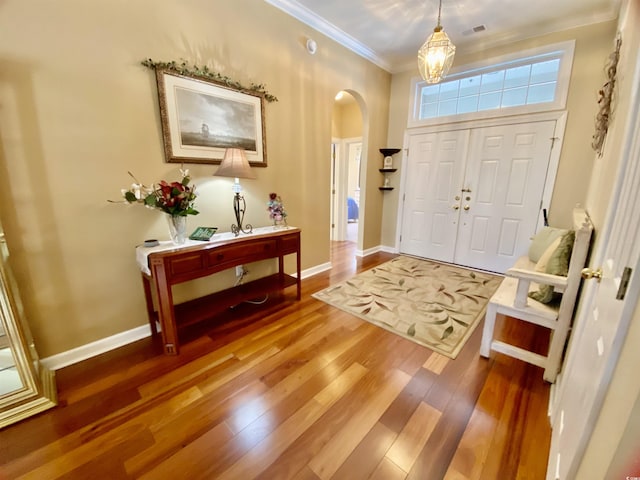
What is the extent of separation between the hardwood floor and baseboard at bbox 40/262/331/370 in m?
0.06

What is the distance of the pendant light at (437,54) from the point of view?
2.11 metres

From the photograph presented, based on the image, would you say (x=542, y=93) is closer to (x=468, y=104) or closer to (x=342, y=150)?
(x=468, y=104)

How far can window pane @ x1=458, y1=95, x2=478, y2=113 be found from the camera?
363cm

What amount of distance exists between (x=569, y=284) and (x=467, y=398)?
930 millimetres

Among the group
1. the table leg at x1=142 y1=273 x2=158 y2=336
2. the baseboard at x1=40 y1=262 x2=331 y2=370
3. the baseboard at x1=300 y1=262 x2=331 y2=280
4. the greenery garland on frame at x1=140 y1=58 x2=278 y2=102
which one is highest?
the greenery garland on frame at x1=140 y1=58 x2=278 y2=102

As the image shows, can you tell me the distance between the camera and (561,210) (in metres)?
3.19

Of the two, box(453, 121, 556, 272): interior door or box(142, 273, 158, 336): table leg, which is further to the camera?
box(453, 121, 556, 272): interior door

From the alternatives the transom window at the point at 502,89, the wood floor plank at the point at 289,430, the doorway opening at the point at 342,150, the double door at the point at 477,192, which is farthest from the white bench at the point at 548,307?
the doorway opening at the point at 342,150

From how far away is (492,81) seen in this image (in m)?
3.48

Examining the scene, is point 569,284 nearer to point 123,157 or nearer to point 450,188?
point 450,188

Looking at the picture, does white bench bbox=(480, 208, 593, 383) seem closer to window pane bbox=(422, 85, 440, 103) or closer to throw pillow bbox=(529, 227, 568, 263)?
throw pillow bbox=(529, 227, 568, 263)

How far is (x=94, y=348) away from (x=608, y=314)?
287 cm

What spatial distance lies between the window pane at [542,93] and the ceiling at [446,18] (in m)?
0.56

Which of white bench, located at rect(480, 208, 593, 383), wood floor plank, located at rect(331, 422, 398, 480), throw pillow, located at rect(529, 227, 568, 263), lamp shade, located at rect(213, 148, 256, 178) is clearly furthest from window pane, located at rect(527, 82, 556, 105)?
wood floor plank, located at rect(331, 422, 398, 480)
